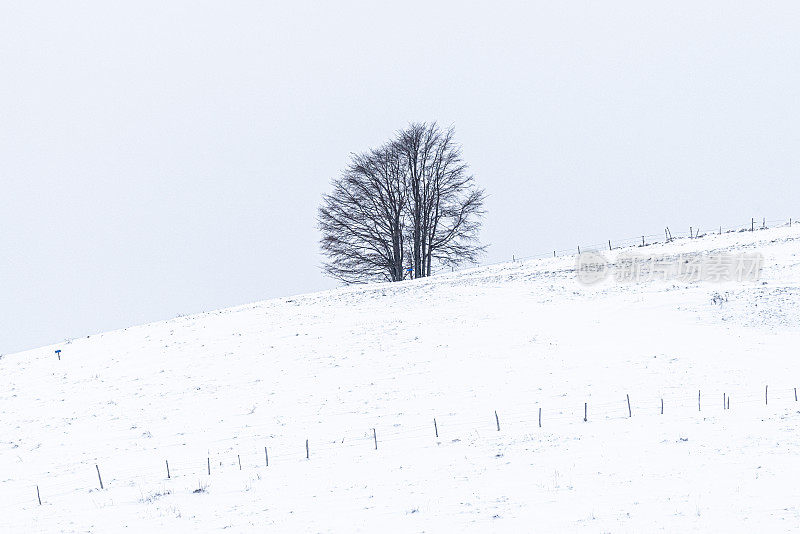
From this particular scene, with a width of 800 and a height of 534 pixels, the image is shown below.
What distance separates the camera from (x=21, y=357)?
3188cm

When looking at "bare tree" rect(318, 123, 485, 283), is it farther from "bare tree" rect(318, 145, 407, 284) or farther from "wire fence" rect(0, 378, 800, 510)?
"wire fence" rect(0, 378, 800, 510)

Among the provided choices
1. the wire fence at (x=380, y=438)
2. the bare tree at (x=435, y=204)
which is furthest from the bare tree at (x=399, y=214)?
the wire fence at (x=380, y=438)

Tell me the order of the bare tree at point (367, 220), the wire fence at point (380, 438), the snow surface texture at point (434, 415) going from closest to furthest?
the snow surface texture at point (434, 415) < the wire fence at point (380, 438) < the bare tree at point (367, 220)

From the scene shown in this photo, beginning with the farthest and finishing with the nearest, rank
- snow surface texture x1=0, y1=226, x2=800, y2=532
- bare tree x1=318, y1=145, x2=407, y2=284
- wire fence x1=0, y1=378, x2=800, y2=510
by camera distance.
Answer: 1. bare tree x1=318, y1=145, x2=407, y2=284
2. wire fence x1=0, y1=378, x2=800, y2=510
3. snow surface texture x1=0, y1=226, x2=800, y2=532

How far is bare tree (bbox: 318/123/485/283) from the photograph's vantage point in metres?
44.0

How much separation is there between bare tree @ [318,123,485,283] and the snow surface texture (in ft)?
34.5

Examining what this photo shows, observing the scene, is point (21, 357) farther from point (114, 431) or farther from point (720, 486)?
point (720, 486)

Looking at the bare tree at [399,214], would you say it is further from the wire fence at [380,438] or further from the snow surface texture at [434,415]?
the wire fence at [380,438]

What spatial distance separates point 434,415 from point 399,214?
2776cm

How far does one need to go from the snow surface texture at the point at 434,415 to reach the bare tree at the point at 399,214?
10.5 metres

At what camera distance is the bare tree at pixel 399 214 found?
144 ft

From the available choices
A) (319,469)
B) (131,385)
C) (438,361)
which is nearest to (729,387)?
(438,361)

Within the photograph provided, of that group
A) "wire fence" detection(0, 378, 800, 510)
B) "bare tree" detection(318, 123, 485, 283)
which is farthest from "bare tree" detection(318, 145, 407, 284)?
"wire fence" detection(0, 378, 800, 510)

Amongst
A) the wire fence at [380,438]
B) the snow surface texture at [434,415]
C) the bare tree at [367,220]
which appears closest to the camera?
the snow surface texture at [434,415]
